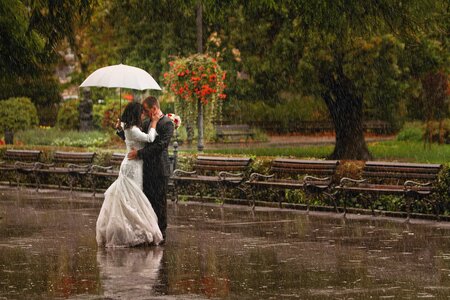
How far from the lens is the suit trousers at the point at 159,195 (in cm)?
1560

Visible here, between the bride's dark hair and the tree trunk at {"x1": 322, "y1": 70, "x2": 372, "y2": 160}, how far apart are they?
1562 centimetres

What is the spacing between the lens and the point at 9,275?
1240 centimetres

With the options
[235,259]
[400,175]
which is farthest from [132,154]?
[400,175]

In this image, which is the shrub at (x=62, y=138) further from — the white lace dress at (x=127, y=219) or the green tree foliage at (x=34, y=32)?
the white lace dress at (x=127, y=219)

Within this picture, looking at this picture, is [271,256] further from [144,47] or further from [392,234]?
[144,47]

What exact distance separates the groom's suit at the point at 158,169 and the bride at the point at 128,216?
14 centimetres

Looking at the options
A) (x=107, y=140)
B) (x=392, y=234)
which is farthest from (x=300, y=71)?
(x=392, y=234)

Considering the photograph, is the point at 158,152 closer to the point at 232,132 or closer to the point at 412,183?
the point at 412,183

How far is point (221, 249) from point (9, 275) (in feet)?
10.8

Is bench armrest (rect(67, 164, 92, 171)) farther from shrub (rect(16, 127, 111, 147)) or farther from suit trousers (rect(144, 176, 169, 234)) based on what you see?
shrub (rect(16, 127, 111, 147))

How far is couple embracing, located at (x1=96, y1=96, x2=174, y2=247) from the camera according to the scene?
1509cm

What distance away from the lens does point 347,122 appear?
3138 cm

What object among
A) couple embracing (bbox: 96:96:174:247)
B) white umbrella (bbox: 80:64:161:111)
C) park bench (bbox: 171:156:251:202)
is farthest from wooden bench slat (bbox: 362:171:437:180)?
couple embracing (bbox: 96:96:174:247)

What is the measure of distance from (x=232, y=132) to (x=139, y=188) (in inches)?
1261
